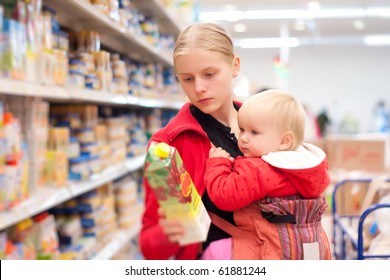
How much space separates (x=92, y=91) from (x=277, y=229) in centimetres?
137

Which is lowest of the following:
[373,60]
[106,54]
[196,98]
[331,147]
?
[331,147]

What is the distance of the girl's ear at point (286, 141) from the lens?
1029 millimetres

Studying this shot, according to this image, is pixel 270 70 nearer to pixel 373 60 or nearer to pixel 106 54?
pixel 373 60

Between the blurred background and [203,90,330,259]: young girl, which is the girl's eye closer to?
[203,90,330,259]: young girl

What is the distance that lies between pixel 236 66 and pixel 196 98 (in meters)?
0.12

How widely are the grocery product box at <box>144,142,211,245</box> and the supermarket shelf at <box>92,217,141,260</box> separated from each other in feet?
5.90

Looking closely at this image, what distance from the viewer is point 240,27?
11656 millimetres

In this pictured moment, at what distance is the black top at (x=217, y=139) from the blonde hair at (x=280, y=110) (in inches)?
3.3

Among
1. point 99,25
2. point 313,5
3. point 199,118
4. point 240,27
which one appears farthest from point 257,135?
point 240,27

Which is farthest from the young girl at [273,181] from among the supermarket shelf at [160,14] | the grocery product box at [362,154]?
the grocery product box at [362,154]

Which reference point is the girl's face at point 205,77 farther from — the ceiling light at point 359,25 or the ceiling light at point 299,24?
the ceiling light at point 359,25
